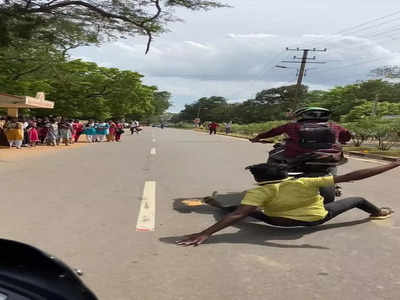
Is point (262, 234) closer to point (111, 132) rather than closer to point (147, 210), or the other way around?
point (147, 210)

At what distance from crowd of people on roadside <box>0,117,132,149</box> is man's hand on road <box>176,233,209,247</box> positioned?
60.6ft

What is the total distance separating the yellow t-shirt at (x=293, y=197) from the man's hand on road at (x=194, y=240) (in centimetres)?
63

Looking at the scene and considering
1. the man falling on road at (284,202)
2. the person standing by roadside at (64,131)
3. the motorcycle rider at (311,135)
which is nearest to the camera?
the man falling on road at (284,202)

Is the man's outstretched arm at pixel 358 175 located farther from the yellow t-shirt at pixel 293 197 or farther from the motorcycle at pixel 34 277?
the motorcycle at pixel 34 277

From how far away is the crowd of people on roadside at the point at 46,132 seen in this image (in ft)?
72.6

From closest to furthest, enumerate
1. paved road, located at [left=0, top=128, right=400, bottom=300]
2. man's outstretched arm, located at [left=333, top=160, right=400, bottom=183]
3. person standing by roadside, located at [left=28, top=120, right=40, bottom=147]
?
paved road, located at [left=0, top=128, right=400, bottom=300]
man's outstretched arm, located at [left=333, top=160, right=400, bottom=183]
person standing by roadside, located at [left=28, top=120, right=40, bottom=147]

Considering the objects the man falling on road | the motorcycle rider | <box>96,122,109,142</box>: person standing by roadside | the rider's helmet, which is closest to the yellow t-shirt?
the man falling on road

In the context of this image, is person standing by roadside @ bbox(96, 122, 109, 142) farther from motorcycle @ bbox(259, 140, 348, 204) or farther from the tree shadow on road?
motorcycle @ bbox(259, 140, 348, 204)

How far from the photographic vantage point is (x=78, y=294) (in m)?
1.95

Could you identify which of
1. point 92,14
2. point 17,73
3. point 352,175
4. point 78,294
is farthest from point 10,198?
point 17,73

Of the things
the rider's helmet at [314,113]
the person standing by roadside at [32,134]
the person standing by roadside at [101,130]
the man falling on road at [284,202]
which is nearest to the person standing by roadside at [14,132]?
the person standing by roadside at [32,134]

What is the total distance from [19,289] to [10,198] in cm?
678

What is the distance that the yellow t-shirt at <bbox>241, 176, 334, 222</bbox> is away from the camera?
221 inches

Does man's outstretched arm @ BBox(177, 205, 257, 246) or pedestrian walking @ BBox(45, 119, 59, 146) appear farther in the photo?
pedestrian walking @ BBox(45, 119, 59, 146)
